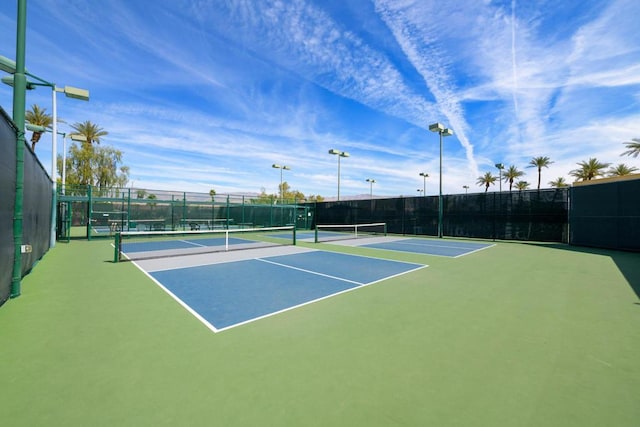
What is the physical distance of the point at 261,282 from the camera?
22.9 ft

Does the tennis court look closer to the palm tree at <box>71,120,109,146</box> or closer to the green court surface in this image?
the green court surface

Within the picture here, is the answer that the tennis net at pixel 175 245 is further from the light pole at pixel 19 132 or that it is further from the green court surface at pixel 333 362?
the green court surface at pixel 333 362

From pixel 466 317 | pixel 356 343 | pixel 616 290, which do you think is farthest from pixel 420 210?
pixel 356 343

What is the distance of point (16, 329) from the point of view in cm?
416

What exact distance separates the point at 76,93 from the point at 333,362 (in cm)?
1389

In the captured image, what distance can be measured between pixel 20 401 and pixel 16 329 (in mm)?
2345

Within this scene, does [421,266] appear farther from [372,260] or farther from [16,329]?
[16,329]

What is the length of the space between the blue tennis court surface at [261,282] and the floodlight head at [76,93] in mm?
7759

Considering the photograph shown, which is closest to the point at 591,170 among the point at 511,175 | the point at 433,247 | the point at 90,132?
the point at 511,175

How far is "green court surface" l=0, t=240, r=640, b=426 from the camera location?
2.49 meters

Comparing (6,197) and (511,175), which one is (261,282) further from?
(511,175)

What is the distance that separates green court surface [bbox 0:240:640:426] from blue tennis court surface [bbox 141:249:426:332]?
0.36 meters

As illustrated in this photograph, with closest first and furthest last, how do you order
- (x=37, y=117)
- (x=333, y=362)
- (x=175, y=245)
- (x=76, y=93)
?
(x=333, y=362) < (x=76, y=93) < (x=175, y=245) < (x=37, y=117)

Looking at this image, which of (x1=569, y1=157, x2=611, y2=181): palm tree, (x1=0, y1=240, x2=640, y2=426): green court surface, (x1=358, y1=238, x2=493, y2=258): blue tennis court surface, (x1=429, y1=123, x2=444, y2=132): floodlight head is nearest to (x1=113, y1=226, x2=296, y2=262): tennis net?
(x1=0, y1=240, x2=640, y2=426): green court surface
